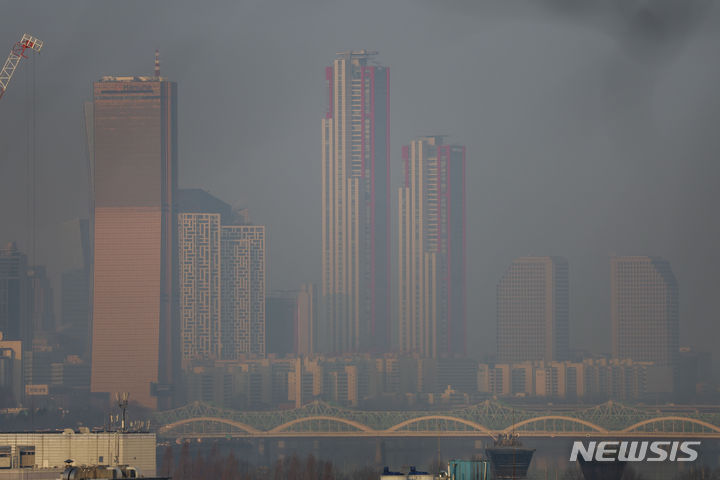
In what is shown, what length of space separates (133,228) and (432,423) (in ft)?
129

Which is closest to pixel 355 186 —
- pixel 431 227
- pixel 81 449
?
pixel 431 227

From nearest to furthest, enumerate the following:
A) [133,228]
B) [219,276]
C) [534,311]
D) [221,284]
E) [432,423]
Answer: [432,423], [133,228], [221,284], [219,276], [534,311]

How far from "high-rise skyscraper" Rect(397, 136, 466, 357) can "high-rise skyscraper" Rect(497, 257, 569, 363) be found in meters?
5.79

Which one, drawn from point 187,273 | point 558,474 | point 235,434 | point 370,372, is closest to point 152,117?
point 187,273

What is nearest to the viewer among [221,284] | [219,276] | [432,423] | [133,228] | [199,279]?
[432,423]

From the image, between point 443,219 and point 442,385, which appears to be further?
point 443,219

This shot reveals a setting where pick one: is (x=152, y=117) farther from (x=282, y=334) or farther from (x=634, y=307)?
(x=634, y=307)

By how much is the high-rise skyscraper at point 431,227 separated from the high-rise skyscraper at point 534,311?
5.79 m

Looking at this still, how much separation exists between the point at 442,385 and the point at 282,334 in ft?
62.5

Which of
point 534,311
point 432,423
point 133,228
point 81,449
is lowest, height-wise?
point 432,423

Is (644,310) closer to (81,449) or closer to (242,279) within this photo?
(242,279)

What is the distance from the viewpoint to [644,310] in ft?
516

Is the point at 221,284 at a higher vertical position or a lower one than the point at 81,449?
higher

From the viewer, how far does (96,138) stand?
157375 mm
